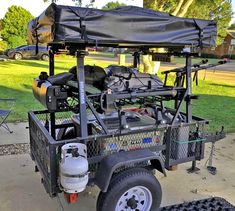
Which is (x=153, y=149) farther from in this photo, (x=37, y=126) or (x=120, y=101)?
(x=37, y=126)

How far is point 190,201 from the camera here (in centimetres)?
345

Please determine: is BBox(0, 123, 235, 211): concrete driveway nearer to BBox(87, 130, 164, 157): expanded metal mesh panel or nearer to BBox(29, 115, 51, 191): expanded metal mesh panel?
BBox(29, 115, 51, 191): expanded metal mesh panel

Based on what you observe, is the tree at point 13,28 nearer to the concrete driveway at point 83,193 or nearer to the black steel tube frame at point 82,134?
the concrete driveway at point 83,193

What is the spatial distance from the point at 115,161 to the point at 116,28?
49.5 inches

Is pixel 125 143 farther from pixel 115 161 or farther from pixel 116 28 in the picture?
pixel 116 28

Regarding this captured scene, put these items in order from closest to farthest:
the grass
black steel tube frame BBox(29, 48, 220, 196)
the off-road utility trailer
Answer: the off-road utility trailer, black steel tube frame BBox(29, 48, 220, 196), the grass

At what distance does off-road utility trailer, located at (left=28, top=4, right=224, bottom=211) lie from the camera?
8.42 feet

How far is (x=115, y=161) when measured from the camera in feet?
8.78

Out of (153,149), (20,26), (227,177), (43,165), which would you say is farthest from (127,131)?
(20,26)

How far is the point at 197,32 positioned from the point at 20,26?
30.0 meters

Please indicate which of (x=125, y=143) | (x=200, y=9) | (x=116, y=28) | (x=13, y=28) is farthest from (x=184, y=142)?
(x=13, y=28)

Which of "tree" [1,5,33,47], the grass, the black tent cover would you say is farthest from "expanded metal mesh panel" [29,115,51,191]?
"tree" [1,5,33,47]

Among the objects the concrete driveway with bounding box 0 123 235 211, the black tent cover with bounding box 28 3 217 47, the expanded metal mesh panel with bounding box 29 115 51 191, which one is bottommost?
the concrete driveway with bounding box 0 123 235 211

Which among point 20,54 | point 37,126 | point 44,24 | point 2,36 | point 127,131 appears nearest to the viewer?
point 44,24
